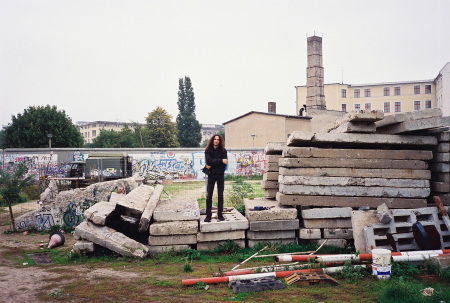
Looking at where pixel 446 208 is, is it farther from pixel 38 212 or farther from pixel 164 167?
pixel 164 167

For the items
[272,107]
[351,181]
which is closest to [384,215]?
[351,181]

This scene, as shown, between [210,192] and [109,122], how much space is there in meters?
97.2

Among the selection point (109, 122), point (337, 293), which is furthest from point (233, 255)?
point (109, 122)

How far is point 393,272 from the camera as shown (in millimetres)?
5559

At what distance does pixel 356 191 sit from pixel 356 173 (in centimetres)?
41

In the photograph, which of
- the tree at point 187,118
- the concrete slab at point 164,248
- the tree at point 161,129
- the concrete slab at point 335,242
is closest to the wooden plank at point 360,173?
the concrete slab at point 335,242

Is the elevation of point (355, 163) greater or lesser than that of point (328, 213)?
greater

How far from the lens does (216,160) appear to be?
7.40m

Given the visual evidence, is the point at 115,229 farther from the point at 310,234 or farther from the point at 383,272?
the point at 383,272

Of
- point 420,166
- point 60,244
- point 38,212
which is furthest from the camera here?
point 38,212

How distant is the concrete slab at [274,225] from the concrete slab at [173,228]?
1.30 metres

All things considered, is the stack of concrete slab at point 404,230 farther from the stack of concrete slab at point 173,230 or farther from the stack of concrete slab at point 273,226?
the stack of concrete slab at point 173,230

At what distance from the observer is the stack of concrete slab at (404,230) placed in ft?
20.9

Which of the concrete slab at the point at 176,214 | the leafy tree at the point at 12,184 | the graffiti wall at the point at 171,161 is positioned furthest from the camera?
the graffiti wall at the point at 171,161
